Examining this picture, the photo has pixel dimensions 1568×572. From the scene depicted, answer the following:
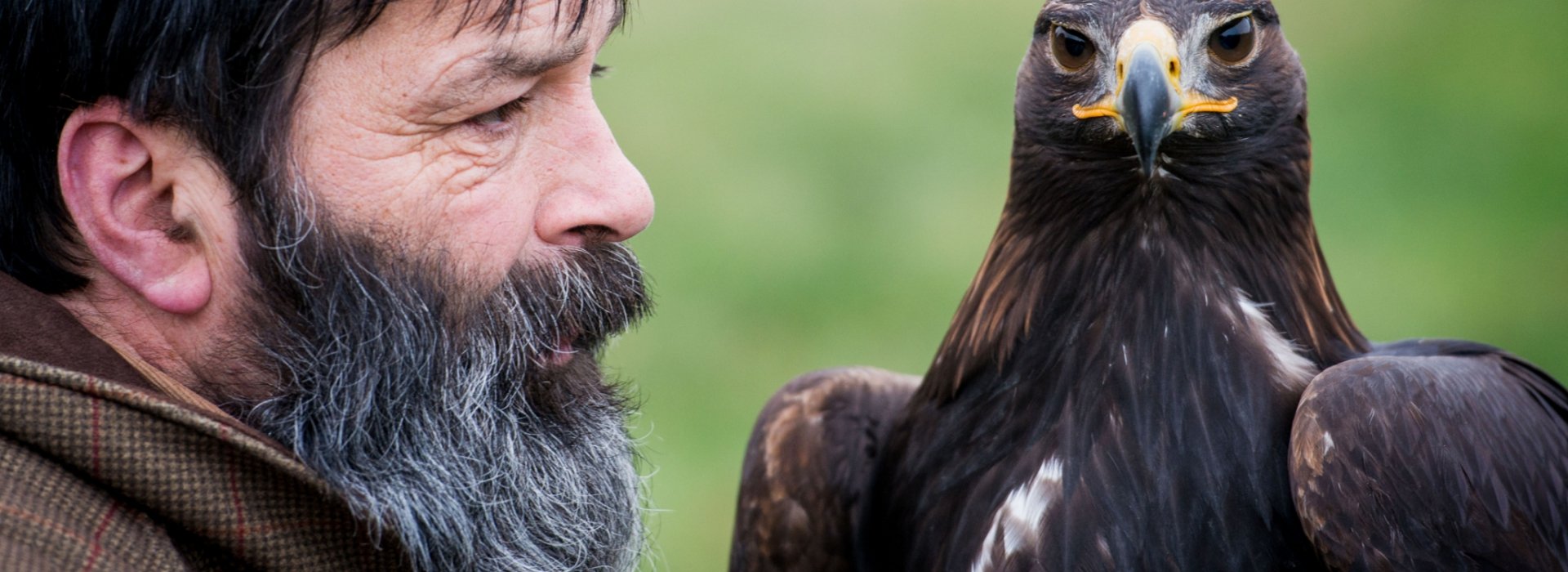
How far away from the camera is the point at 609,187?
251cm

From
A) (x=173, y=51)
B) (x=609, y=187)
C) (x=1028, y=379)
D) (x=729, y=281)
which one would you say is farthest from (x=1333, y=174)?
(x=173, y=51)

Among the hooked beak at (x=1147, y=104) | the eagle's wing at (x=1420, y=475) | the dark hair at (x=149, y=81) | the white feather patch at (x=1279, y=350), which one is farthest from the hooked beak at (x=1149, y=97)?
the dark hair at (x=149, y=81)

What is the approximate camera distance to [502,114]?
2.48 m

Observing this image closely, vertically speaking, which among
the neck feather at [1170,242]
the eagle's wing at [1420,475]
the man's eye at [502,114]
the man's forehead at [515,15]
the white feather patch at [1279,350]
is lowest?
the eagle's wing at [1420,475]

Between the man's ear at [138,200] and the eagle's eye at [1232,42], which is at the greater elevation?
the eagle's eye at [1232,42]

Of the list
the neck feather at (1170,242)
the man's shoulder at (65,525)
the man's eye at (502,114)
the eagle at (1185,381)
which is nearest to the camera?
the man's shoulder at (65,525)

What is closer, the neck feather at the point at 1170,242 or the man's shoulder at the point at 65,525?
the man's shoulder at the point at 65,525

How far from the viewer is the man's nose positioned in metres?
2.49

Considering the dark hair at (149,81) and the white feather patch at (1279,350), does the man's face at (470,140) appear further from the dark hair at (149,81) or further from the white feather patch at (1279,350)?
the white feather patch at (1279,350)

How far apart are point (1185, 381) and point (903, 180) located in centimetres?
582

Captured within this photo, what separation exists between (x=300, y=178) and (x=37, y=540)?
2.11 feet

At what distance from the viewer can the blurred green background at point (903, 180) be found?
7.42m

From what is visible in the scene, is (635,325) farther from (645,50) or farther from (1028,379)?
(645,50)

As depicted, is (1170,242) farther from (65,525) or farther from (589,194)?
(65,525)
